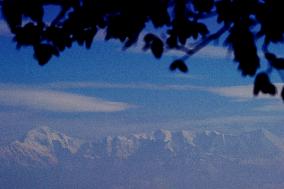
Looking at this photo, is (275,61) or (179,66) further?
(179,66)

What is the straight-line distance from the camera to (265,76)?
5812 mm

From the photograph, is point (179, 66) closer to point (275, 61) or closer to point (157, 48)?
point (157, 48)

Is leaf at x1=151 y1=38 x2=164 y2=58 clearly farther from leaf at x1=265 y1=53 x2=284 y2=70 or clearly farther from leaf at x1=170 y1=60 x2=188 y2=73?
leaf at x1=265 y1=53 x2=284 y2=70

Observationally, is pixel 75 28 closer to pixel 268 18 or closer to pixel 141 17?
pixel 141 17

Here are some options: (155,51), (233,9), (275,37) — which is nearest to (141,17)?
(155,51)

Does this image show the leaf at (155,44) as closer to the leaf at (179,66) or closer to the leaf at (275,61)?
the leaf at (179,66)

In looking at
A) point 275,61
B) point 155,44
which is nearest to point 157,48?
point 155,44

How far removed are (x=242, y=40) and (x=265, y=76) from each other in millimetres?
508

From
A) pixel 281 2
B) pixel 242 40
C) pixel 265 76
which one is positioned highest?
pixel 281 2

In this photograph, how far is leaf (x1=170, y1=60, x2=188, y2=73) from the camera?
20.9ft

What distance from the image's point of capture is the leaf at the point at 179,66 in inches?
251

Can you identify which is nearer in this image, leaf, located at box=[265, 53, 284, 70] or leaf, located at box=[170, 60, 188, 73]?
leaf, located at box=[265, 53, 284, 70]

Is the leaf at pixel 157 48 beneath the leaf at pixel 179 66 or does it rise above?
above

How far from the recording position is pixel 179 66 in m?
6.41
